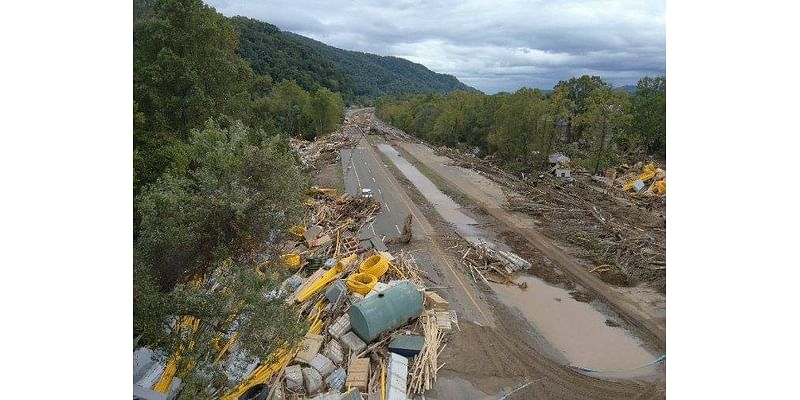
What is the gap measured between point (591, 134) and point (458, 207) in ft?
56.9

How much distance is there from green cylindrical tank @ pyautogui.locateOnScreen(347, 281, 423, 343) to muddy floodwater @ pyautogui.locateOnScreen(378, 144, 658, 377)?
4.16 m

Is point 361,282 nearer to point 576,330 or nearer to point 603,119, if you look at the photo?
point 576,330

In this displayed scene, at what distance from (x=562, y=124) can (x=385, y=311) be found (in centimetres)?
3987

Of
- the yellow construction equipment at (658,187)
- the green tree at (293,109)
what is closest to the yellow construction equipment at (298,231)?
the yellow construction equipment at (658,187)

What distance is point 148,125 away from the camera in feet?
62.4

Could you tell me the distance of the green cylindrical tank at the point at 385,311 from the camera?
492 inches

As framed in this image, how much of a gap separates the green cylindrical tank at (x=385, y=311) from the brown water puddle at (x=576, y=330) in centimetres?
421

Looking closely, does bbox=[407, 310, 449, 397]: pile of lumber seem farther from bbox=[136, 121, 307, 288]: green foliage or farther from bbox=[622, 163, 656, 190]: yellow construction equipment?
bbox=[622, 163, 656, 190]: yellow construction equipment

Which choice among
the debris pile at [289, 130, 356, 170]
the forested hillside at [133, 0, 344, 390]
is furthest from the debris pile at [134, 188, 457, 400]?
the debris pile at [289, 130, 356, 170]

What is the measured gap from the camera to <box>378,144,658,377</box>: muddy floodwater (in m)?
12.9

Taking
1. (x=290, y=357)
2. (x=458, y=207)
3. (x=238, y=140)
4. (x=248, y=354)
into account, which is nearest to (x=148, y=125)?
(x=238, y=140)

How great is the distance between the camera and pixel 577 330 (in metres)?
14.8

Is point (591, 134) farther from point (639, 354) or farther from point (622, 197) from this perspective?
point (639, 354)

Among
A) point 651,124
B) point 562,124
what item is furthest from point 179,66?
point 651,124
